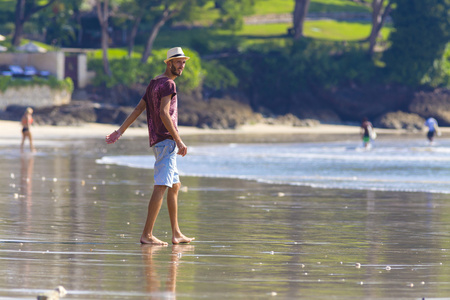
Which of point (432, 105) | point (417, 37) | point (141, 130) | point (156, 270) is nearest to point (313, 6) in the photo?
point (432, 105)

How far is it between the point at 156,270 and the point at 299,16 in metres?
65.7

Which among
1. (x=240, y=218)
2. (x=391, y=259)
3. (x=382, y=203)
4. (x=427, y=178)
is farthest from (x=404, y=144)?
(x=391, y=259)

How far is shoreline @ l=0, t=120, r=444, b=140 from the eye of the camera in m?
45.4

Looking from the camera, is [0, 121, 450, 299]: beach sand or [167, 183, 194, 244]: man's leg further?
[167, 183, 194, 244]: man's leg

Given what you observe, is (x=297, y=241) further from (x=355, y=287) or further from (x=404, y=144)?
(x=404, y=144)

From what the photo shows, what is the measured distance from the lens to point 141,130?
52.2 m

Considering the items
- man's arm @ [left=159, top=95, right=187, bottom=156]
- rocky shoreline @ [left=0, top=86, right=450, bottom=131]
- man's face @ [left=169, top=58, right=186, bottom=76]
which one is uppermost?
rocky shoreline @ [left=0, top=86, right=450, bottom=131]

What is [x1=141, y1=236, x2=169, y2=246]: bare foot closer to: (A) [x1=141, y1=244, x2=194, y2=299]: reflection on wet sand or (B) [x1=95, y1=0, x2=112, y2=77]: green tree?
(A) [x1=141, y1=244, x2=194, y2=299]: reflection on wet sand

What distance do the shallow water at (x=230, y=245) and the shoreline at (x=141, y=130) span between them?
28098 mm

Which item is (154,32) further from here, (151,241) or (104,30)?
Answer: (151,241)

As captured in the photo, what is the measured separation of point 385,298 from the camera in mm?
6359

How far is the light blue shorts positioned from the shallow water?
69 cm

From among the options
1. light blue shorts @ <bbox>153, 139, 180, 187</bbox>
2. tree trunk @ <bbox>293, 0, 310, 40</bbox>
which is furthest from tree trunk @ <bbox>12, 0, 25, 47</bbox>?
light blue shorts @ <bbox>153, 139, 180, 187</bbox>

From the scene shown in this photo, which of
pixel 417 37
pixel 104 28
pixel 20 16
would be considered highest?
pixel 20 16
